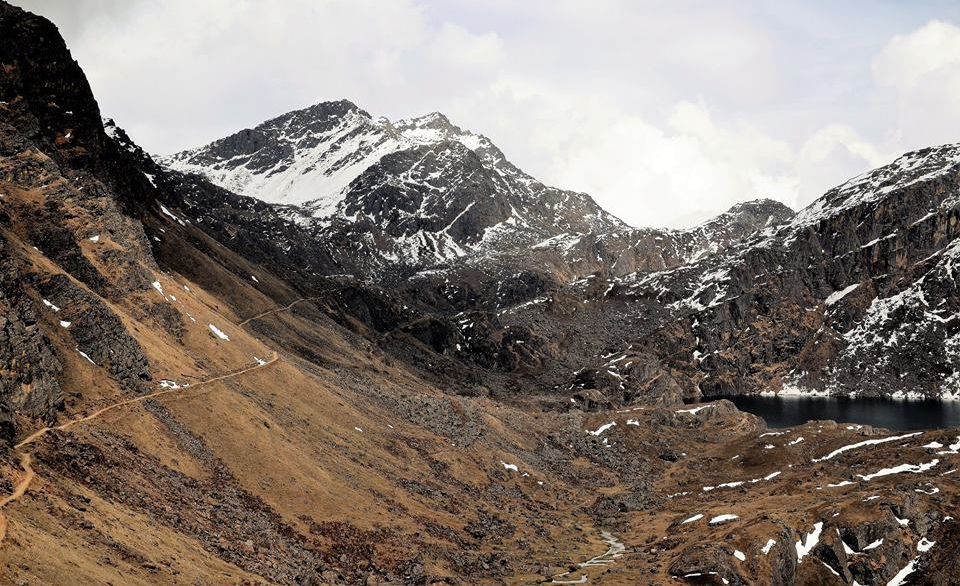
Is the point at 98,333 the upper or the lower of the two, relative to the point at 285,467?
upper

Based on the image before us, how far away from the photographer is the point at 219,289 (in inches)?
6166

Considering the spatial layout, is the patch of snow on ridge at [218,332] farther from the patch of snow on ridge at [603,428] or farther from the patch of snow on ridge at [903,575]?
the patch of snow on ridge at [903,575]

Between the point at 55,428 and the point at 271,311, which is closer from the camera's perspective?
the point at 55,428

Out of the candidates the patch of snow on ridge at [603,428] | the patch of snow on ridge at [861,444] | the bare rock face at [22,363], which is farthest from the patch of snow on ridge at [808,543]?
the patch of snow on ridge at [603,428]

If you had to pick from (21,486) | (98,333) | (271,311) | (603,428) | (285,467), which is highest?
(271,311)

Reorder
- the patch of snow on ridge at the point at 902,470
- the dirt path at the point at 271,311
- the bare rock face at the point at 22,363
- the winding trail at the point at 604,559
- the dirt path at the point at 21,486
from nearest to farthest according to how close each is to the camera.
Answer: the dirt path at the point at 21,486 < the bare rock face at the point at 22,363 < the winding trail at the point at 604,559 < the patch of snow on ridge at the point at 902,470 < the dirt path at the point at 271,311

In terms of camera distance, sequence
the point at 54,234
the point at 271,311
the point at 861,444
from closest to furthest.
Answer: the point at 54,234 < the point at 861,444 < the point at 271,311

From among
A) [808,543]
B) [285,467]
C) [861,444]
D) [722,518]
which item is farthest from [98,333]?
[861,444]

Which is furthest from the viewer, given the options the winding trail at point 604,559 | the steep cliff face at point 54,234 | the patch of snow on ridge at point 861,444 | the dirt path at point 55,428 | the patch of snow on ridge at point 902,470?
the patch of snow on ridge at point 861,444

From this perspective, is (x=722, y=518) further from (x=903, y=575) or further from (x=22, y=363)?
(x=22, y=363)

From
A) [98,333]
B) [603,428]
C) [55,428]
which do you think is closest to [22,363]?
[55,428]

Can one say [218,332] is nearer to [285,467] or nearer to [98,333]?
[98,333]

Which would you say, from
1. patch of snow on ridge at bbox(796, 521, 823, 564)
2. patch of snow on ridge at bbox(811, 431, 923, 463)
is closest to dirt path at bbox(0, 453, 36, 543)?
patch of snow on ridge at bbox(796, 521, 823, 564)

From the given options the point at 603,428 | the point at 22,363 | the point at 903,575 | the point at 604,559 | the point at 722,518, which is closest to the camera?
the point at 22,363
